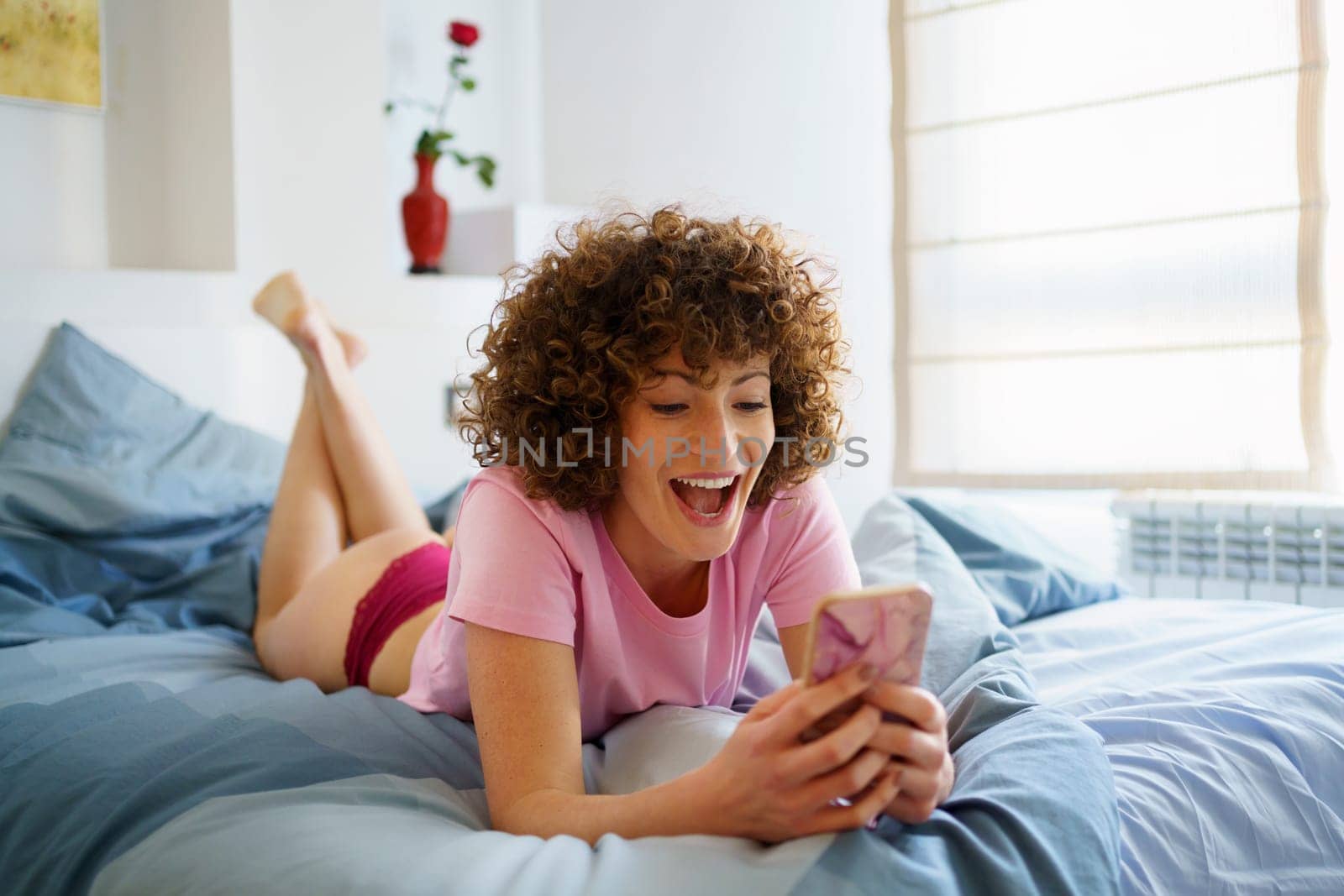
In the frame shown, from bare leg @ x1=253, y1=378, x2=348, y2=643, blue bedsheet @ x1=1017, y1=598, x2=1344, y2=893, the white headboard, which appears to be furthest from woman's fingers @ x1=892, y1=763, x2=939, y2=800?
the white headboard

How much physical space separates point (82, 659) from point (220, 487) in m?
0.71

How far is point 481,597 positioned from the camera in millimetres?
1161

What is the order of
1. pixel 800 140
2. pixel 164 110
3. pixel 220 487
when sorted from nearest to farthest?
pixel 220 487
pixel 164 110
pixel 800 140

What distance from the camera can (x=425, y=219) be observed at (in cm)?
333

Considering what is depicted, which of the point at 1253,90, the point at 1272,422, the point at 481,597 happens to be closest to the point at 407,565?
the point at 481,597

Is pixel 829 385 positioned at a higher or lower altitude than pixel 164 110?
lower

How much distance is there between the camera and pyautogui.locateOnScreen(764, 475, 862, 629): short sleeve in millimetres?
1362

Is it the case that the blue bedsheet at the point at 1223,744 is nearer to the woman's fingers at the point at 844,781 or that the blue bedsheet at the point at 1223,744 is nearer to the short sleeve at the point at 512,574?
the woman's fingers at the point at 844,781

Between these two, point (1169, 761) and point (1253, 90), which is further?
point (1253, 90)

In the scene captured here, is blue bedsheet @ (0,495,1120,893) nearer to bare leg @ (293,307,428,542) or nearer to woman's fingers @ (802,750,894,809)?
woman's fingers @ (802,750,894,809)

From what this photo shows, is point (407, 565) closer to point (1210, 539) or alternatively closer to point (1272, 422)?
point (1210, 539)

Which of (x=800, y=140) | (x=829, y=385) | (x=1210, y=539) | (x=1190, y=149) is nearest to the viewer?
(x=829, y=385)

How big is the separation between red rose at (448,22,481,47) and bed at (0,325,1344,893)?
1.71 meters

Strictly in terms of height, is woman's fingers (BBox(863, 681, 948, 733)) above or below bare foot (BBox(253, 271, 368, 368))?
below
